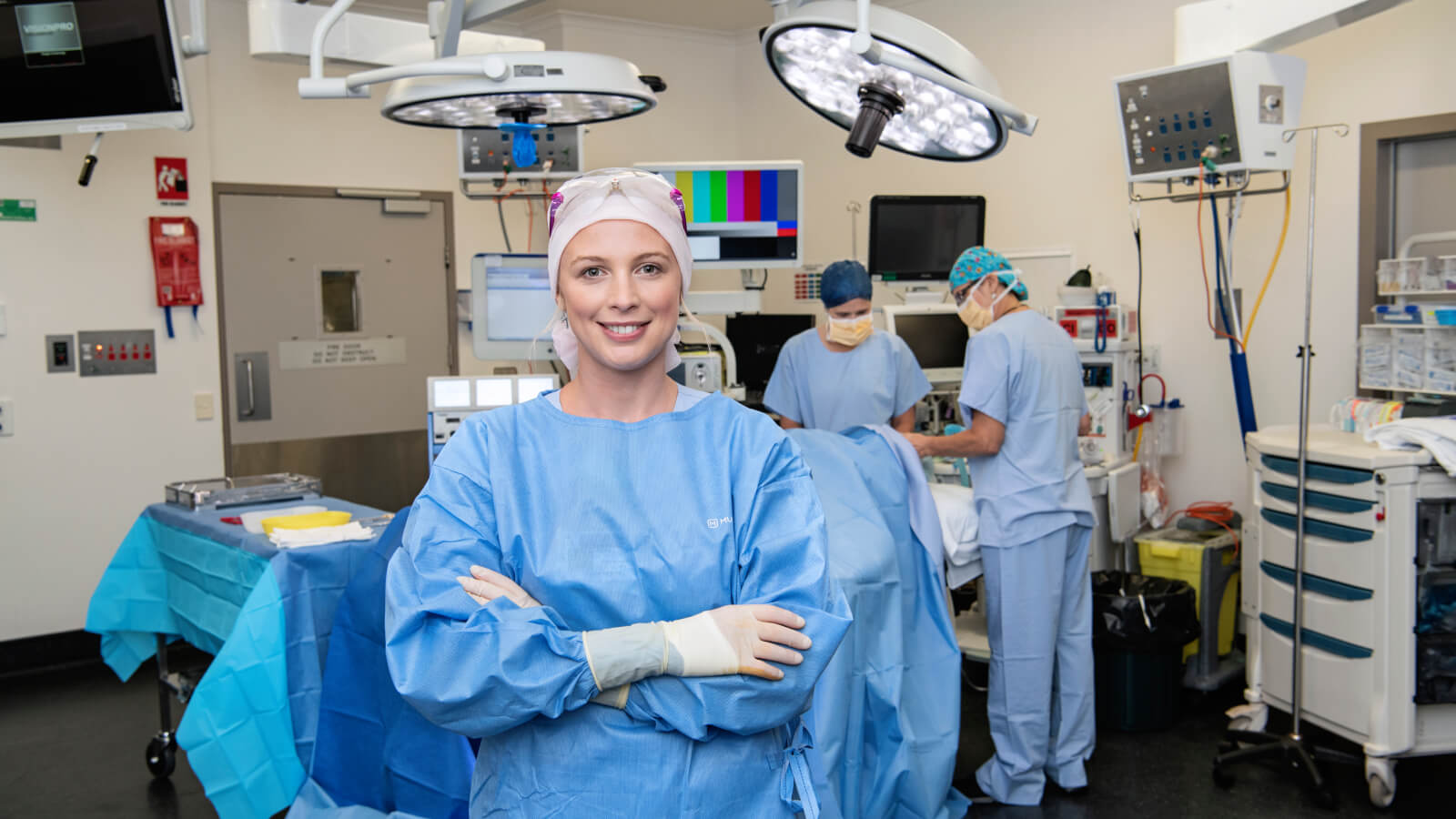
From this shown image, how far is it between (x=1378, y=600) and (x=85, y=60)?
397 centimetres

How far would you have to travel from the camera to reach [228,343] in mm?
4887

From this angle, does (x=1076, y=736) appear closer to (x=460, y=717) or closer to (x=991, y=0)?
(x=460, y=717)

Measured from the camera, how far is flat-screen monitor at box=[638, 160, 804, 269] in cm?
379

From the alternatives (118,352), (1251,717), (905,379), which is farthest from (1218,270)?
(118,352)

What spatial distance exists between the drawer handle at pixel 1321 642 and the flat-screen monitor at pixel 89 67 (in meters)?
3.55

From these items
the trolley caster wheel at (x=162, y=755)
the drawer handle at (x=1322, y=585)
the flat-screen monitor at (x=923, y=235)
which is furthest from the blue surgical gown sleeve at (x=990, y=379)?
the trolley caster wheel at (x=162, y=755)

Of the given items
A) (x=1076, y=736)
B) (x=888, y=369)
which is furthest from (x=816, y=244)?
(x=1076, y=736)

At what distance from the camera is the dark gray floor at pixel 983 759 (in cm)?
306

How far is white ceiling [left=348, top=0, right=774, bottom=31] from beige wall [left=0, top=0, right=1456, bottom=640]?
578mm

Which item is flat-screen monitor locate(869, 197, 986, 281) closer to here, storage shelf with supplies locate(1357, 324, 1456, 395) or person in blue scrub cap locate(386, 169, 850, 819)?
storage shelf with supplies locate(1357, 324, 1456, 395)

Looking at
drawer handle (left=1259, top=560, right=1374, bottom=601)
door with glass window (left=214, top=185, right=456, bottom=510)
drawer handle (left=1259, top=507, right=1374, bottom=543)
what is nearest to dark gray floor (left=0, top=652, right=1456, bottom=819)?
drawer handle (left=1259, top=560, right=1374, bottom=601)

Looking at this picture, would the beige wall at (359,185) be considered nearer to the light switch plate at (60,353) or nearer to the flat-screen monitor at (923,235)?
the light switch plate at (60,353)

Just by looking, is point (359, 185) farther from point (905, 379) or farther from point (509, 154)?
point (905, 379)

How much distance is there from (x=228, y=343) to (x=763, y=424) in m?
4.12
